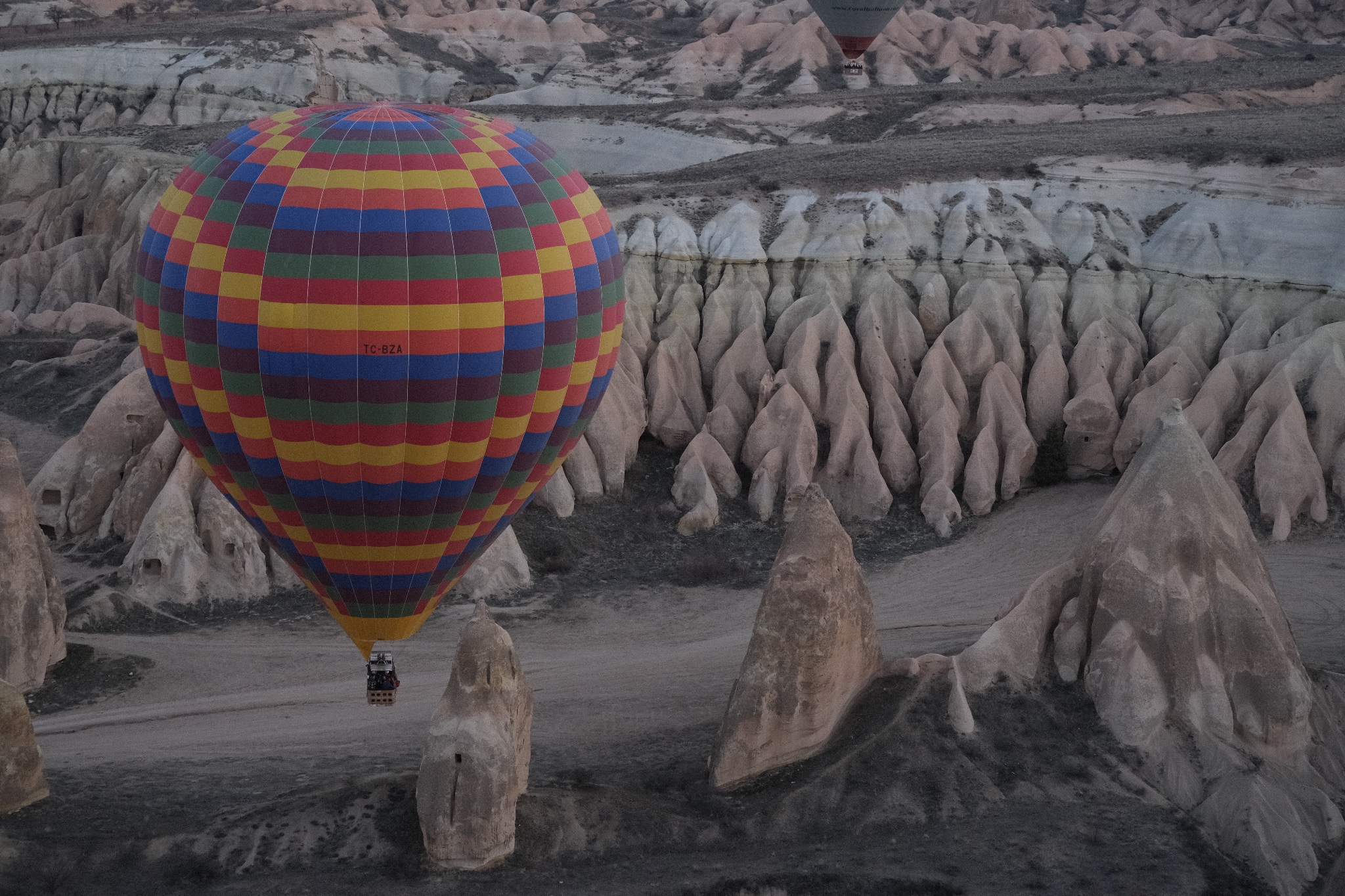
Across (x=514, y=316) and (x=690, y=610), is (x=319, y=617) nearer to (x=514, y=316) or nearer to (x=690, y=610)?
(x=690, y=610)

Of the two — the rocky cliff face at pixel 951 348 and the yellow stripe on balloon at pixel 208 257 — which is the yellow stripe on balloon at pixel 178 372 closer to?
the yellow stripe on balloon at pixel 208 257

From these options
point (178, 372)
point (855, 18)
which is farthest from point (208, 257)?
point (855, 18)

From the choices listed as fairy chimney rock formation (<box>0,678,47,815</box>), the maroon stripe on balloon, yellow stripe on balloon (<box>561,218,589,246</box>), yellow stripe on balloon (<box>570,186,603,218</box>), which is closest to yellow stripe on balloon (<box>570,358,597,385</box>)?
yellow stripe on balloon (<box>561,218,589,246</box>)

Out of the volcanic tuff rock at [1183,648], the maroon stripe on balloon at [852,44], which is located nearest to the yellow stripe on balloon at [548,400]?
the volcanic tuff rock at [1183,648]

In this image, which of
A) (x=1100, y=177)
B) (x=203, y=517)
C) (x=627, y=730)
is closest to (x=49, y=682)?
(x=203, y=517)

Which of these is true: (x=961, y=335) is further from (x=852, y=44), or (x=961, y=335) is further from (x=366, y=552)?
(x=852, y=44)
